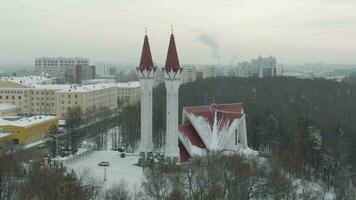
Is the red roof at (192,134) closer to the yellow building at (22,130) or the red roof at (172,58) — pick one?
the red roof at (172,58)

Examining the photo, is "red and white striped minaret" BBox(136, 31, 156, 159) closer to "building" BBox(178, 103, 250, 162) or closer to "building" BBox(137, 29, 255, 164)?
"building" BBox(137, 29, 255, 164)

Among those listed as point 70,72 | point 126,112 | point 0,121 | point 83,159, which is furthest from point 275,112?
point 70,72

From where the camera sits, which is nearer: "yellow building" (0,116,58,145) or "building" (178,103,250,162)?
"building" (178,103,250,162)

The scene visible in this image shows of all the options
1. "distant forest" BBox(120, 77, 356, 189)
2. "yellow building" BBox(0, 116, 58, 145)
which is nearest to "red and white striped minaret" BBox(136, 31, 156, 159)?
"distant forest" BBox(120, 77, 356, 189)

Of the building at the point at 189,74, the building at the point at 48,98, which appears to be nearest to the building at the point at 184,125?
the building at the point at 48,98

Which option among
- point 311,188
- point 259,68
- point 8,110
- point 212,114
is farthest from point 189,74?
point 311,188

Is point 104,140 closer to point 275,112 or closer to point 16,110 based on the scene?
point 275,112
